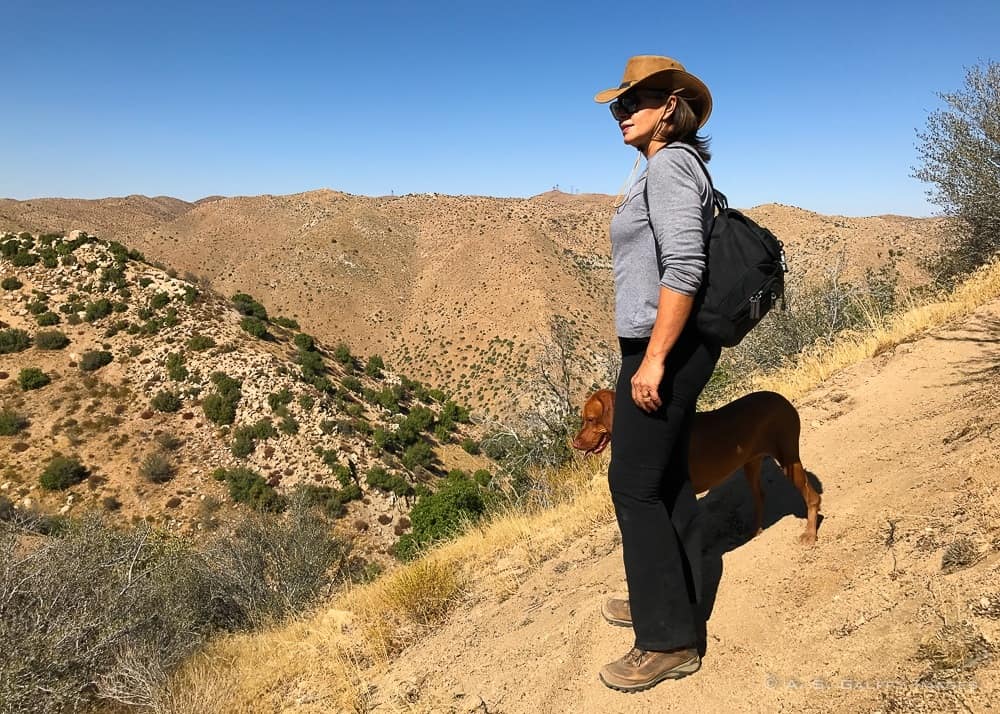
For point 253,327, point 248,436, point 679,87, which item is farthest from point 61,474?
point 679,87

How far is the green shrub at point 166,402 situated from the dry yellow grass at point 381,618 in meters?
18.6

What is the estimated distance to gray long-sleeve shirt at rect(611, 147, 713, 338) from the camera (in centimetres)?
168

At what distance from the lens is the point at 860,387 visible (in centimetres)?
478

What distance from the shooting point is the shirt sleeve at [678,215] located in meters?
1.67

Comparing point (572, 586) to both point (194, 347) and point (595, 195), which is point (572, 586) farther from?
point (595, 195)

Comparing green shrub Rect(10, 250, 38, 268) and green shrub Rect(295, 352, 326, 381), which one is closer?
green shrub Rect(295, 352, 326, 381)

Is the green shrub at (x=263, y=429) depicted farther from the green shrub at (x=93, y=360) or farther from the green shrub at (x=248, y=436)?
the green shrub at (x=93, y=360)

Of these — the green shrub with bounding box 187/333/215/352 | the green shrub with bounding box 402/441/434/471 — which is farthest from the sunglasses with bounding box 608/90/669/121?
the green shrub with bounding box 187/333/215/352

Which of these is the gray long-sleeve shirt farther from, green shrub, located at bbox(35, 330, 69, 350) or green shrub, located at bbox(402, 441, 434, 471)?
green shrub, located at bbox(35, 330, 69, 350)

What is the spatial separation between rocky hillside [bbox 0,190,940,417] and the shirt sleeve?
103 feet

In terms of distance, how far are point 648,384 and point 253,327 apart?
90.3 ft

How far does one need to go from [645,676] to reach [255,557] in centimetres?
1218

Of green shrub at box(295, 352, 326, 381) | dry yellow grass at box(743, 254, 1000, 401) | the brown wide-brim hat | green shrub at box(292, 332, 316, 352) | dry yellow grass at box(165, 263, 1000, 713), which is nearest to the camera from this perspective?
the brown wide-brim hat

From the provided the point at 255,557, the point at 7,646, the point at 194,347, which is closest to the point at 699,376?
the point at 7,646
